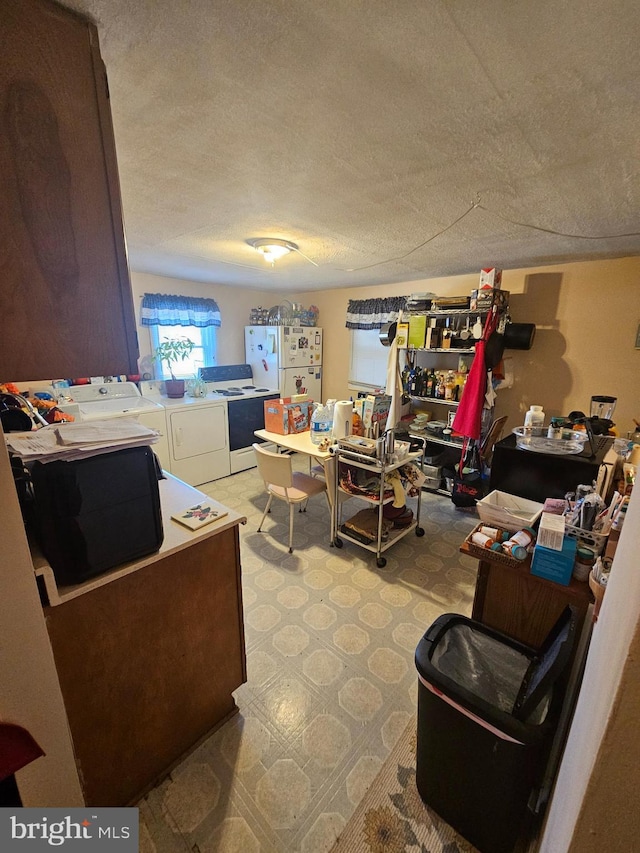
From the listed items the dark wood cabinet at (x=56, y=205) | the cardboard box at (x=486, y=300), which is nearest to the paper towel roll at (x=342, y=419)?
the cardboard box at (x=486, y=300)

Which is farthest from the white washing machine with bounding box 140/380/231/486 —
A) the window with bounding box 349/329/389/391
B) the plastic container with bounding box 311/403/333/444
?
the window with bounding box 349/329/389/391

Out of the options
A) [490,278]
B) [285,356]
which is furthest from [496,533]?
[285,356]

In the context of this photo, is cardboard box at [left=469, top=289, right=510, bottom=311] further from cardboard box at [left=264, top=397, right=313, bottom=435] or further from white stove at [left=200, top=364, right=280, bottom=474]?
white stove at [left=200, top=364, right=280, bottom=474]

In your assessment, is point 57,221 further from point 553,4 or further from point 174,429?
point 174,429

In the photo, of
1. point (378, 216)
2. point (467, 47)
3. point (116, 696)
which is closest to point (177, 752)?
point (116, 696)

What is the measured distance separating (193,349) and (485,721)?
13.8ft

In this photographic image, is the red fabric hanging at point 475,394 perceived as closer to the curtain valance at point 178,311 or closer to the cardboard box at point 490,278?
the cardboard box at point 490,278

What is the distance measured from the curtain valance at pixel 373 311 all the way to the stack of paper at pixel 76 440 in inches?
127

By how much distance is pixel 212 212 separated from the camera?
1776mm

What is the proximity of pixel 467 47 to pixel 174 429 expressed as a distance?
3.32 m

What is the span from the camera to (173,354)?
154 inches

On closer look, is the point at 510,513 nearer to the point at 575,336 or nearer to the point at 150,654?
the point at 150,654

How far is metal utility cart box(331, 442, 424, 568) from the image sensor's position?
89.6 inches

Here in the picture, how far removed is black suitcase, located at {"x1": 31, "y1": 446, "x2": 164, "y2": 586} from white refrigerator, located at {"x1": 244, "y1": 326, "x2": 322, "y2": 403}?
130 inches
